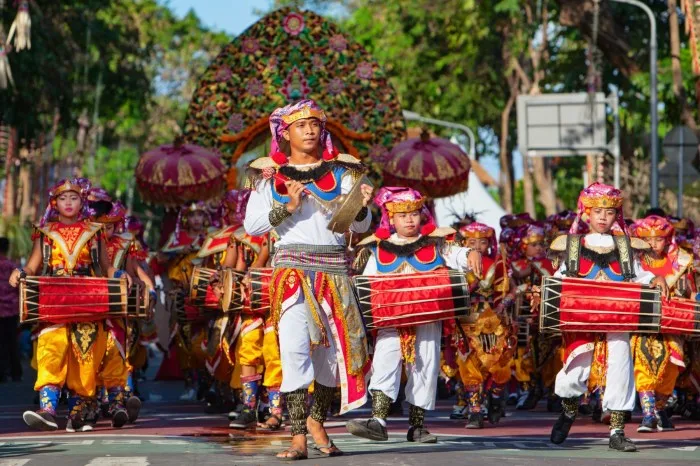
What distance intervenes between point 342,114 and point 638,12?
398 inches

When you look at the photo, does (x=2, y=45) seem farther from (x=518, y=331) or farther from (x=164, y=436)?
(x=164, y=436)

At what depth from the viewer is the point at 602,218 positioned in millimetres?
12055

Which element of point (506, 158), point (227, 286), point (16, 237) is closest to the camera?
point (227, 286)

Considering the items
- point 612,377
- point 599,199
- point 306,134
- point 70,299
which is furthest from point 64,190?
point 612,377

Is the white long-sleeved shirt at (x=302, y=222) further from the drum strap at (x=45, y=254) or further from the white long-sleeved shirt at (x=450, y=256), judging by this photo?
the drum strap at (x=45, y=254)

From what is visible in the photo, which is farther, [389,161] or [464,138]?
[464,138]

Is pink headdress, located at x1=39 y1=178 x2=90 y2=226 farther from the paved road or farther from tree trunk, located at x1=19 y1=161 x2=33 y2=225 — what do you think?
tree trunk, located at x1=19 y1=161 x2=33 y2=225

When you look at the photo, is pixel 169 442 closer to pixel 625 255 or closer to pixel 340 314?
pixel 340 314

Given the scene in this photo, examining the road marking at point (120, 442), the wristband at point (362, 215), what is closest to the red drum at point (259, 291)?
the road marking at point (120, 442)

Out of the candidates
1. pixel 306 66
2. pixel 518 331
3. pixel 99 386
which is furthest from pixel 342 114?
pixel 99 386

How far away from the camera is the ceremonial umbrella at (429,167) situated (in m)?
21.1

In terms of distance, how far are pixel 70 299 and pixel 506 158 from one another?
29040 mm

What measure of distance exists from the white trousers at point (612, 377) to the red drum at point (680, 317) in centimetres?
178

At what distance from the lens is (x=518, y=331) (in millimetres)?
16656
